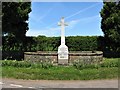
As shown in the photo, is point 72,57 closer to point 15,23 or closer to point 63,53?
point 63,53

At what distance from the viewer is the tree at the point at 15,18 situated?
25295 millimetres

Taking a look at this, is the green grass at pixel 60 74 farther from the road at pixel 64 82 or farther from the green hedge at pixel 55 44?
the green hedge at pixel 55 44

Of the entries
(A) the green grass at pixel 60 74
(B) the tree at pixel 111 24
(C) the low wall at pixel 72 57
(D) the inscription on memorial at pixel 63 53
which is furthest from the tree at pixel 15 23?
(A) the green grass at pixel 60 74

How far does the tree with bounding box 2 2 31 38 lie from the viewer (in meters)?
25.3

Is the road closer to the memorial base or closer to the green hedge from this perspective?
the memorial base

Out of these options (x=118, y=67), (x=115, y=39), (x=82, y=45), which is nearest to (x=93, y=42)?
(x=82, y=45)

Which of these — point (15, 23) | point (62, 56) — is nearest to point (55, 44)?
point (15, 23)

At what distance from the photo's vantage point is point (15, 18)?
1062 inches

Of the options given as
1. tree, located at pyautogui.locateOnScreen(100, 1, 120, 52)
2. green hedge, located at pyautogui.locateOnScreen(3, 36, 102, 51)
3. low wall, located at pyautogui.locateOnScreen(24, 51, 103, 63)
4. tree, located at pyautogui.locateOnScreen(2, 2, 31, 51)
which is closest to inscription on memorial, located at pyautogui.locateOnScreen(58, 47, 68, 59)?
low wall, located at pyautogui.locateOnScreen(24, 51, 103, 63)

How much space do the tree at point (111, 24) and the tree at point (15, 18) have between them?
7136mm

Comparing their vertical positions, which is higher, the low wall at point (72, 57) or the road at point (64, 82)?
the low wall at point (72, 57)

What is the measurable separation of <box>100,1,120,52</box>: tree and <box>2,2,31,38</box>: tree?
23.4 ft

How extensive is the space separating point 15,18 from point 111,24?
8.87 meters

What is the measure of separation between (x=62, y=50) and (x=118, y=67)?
5.66 metres
